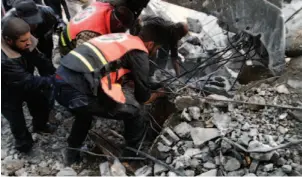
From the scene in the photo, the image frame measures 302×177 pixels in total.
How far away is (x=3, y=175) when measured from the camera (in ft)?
12.8

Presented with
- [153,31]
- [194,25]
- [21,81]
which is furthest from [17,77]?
[194,25]

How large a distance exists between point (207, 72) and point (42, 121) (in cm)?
217

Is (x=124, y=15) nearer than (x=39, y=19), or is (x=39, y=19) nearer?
(x=124, y=15)

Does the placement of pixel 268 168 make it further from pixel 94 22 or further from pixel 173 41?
pixel 94 22

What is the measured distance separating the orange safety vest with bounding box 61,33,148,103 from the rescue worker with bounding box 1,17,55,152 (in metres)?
0.57

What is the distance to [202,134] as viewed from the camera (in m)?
3.70

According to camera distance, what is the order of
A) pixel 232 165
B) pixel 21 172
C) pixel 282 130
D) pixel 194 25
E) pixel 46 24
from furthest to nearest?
pixel 194 25 < pixel 46 24 < pixel 21 172 < pixel 282 130 < pixel 232 165

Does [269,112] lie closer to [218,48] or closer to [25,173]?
[218,48]

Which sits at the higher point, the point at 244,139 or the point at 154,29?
the point at 154,29

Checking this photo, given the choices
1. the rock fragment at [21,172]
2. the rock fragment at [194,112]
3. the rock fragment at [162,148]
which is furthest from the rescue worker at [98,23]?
the rock fragment at [21,172]

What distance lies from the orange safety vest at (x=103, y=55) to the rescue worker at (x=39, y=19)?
1.01 meters

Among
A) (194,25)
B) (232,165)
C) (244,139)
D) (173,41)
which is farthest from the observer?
(194,25)

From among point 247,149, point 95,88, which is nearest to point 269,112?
point 247,149

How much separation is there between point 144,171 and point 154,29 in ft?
4.93
